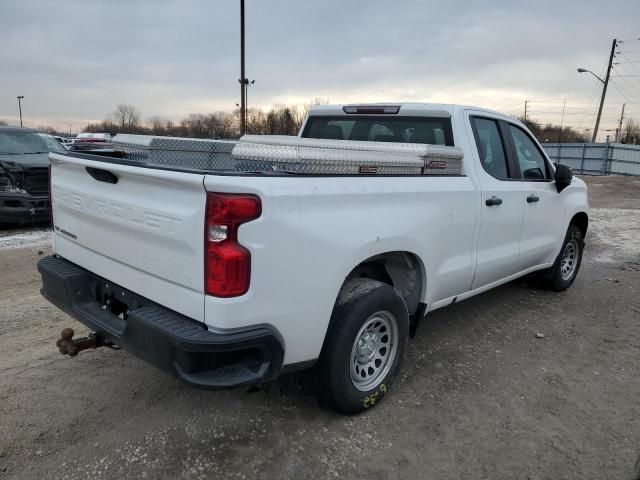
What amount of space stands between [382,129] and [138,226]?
2.48 metres

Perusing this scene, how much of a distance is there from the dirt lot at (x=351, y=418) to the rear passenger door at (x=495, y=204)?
27.4 inches

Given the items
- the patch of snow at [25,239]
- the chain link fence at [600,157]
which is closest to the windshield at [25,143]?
the patch of snow at [25,239]

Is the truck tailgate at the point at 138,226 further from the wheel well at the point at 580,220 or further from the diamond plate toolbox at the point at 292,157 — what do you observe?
the wheel well at the point at 580,220

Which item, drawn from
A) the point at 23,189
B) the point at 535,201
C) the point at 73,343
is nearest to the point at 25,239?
the point at 23,189

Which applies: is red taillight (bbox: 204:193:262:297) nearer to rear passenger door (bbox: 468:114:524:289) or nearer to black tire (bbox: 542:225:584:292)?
rear passenger door (bbox: 468:114:524:289)

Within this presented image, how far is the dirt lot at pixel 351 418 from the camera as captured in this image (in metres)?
2.71

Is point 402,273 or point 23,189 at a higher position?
point 402,273

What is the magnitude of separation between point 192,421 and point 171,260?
1142mm

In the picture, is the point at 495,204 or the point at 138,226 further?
the point at 495,204

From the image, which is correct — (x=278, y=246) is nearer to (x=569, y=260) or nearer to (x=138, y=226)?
(x=138, y=226)

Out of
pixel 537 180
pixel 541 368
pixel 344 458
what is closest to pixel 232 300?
pixel 344 458

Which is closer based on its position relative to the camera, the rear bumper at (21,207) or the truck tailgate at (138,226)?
the truck tailgate at (138,226)

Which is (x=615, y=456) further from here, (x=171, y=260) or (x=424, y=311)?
(x=171, y=260)

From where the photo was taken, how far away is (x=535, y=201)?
15.3ft
